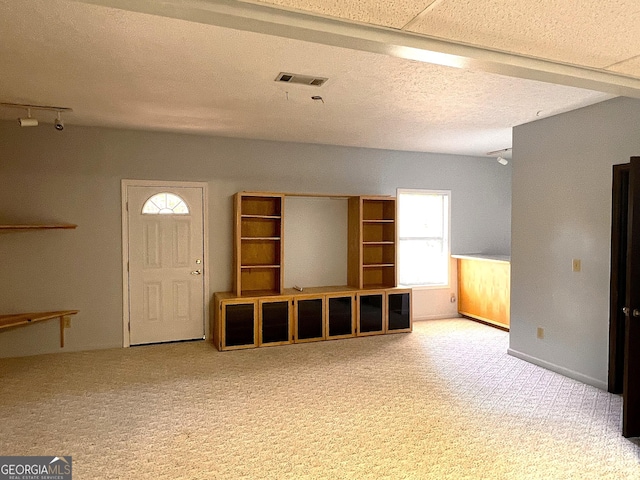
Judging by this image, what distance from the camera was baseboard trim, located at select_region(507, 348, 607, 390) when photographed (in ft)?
12.5

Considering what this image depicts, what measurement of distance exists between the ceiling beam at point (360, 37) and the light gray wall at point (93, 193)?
3.74m

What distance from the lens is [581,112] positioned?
3898mm

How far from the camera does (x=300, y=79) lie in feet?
10.5

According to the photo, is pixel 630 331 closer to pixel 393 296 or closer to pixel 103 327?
pixel 393 296

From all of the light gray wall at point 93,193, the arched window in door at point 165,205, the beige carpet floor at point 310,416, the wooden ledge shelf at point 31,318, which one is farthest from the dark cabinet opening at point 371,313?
the wooden ledge shelf at point 31,318

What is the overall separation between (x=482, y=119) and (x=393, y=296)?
96.7 inches

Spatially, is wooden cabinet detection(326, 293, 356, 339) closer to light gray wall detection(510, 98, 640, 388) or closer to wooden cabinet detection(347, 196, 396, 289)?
wooden cabinet detection(347, 196, 396, 289)

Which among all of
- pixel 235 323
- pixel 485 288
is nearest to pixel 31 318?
pixel 235 323

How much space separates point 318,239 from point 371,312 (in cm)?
121

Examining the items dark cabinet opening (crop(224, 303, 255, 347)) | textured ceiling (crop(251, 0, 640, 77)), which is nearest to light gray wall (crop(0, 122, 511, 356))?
dark cabinet opening (crop(224, 303, 255, 347))

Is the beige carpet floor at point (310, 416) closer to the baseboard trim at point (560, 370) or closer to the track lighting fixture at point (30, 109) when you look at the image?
the baseboard trim at point (560, 370)

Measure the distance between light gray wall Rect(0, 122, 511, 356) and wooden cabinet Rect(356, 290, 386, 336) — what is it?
60.0 inches

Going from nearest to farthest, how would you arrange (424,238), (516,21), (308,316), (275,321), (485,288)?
(516,21) → (275,321) → (308,316) → (485,288) → (424,238)

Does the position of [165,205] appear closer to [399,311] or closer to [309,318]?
[309,318]
